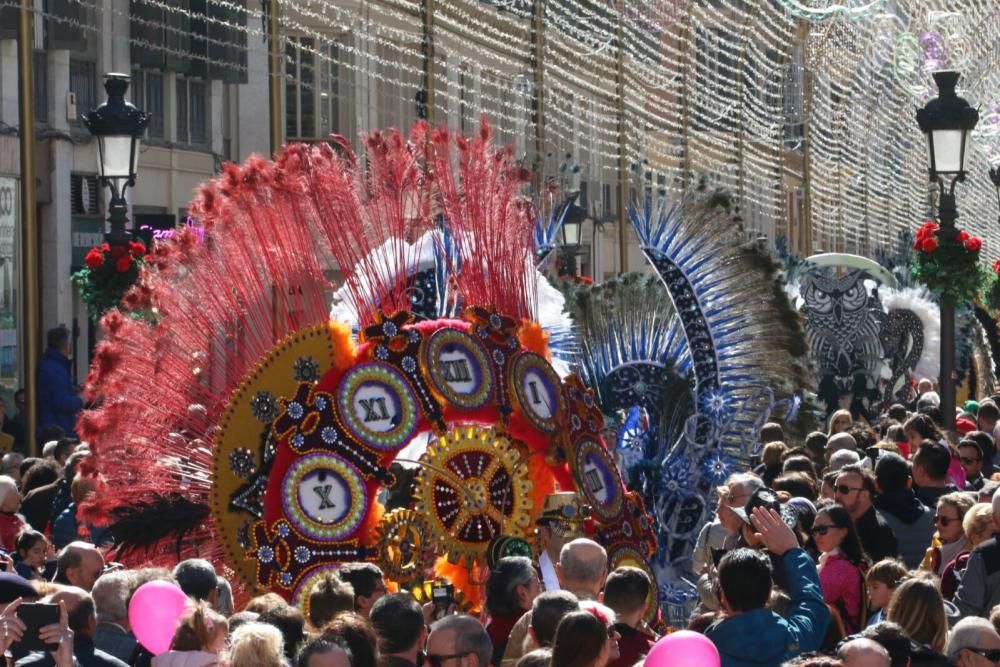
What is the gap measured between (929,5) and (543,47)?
9.26 metres

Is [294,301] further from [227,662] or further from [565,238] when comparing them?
[565,238]

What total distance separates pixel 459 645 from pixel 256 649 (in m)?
0.66

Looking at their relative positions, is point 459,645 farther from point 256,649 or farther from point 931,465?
point 931,465

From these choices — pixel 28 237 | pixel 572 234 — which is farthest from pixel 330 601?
pixel 572 234

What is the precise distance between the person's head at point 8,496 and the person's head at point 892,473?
438 cm

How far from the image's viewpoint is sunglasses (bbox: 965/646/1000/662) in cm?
711

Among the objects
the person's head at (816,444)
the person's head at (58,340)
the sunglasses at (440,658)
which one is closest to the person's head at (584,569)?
the sunglasses at (440,658)

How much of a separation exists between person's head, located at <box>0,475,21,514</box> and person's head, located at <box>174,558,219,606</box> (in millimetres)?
2901

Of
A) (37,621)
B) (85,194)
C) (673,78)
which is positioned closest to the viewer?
(37,621)

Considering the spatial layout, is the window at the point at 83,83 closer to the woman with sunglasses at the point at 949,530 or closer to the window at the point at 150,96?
the window at the point at 150,96

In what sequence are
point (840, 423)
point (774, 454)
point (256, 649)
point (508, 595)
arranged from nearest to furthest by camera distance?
point (256, 649), point (508, 595), point (774, 454), point (840, 423)

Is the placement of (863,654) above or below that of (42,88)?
below

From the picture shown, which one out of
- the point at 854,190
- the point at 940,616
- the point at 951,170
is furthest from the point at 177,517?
the point at 854,190

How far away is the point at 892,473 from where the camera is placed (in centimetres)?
1118
